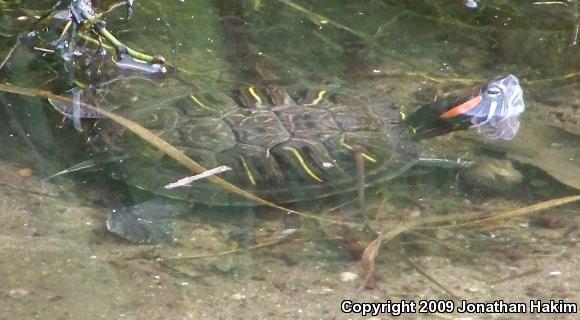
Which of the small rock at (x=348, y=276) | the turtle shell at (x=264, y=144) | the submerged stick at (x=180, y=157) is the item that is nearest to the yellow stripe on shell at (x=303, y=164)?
the turtle shell at (x=264, y=144)

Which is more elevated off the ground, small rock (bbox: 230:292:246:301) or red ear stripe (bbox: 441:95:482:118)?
red ear stripe (bbox: 441:95:482:118)

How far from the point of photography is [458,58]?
285 cm

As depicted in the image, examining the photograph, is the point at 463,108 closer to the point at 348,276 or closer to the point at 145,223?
the point at 348,276

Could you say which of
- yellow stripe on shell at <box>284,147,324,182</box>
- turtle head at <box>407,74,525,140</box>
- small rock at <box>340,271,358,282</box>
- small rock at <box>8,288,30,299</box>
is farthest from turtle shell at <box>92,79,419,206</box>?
small rock at <box>8,288,30,299</box>

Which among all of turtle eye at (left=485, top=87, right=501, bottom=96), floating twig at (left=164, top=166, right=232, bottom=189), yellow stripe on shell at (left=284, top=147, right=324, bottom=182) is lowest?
floating twig at (left=164, top=166, right=232, bottom=189)

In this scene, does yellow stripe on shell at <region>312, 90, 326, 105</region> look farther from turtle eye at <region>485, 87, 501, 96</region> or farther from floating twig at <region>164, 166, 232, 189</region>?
turtle eye at <region>485, 87, 501, 96</region>

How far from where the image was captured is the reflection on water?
1.77m

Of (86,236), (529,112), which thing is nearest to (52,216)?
(86,236)

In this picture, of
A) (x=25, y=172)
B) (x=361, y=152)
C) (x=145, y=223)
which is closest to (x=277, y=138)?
(x=361, y=152)

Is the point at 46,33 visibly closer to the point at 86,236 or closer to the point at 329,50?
the point at 329,50

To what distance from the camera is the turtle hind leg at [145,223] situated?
6.33 ft

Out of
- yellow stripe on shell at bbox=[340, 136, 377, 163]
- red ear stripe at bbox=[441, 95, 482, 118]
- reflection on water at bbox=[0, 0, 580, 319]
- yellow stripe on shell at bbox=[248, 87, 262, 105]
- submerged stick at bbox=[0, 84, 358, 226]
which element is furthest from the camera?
red ear stripe at bbox=[441, 95, 482, 118]

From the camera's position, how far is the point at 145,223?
196 cm

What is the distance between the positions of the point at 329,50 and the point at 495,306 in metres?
1.40
